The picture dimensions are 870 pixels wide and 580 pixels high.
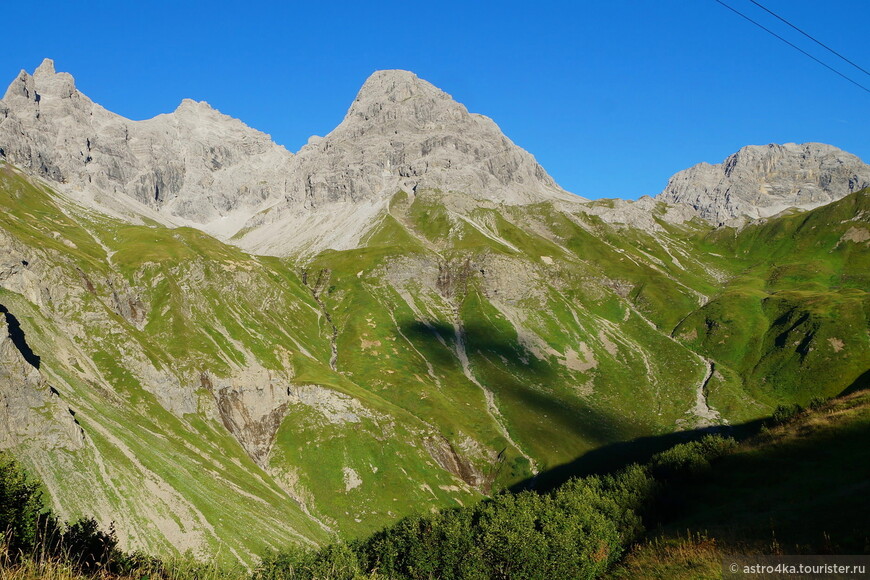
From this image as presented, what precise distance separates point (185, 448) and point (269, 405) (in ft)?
143

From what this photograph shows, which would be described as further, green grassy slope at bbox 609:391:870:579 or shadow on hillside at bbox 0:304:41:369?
shadow on hillside at bbox 0:304:41:369

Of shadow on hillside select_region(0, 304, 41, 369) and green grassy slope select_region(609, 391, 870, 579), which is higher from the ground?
green grassy slope select_region(609, 391, 870, 579)

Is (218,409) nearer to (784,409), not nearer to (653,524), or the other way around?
(653,524)

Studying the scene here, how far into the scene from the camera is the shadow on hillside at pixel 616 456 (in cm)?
17050

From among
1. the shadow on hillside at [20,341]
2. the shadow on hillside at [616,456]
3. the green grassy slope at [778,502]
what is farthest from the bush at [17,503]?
the shadow on hillside at [616,456]

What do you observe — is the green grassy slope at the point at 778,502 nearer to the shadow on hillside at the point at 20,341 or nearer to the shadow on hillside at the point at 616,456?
the shadow on hillside at the point at 616,456

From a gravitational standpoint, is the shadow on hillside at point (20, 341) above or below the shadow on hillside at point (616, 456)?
below

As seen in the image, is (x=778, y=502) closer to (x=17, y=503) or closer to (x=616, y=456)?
(x=17, y=503)

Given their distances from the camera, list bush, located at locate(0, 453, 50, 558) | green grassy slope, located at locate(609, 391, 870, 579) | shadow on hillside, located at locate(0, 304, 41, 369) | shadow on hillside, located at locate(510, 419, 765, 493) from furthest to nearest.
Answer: shadow on hillside, located at locate(510, 419, 765, 493) → shadow on hillside, located at locate(0, 304, 41, 369) → green grassy slope, located at locate(609, 391, 870, 579) → bush, located at locate(0, 453, 50, 558)

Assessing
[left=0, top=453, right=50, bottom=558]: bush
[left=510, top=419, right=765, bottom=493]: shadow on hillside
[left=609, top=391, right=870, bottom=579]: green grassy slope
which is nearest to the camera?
[left=0, top=453, right=50, bottom=558]: bush

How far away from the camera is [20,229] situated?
198625 millimetres

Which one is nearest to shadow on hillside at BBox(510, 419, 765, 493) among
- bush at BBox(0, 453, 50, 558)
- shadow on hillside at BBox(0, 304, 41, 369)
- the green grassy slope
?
the green grassy slope

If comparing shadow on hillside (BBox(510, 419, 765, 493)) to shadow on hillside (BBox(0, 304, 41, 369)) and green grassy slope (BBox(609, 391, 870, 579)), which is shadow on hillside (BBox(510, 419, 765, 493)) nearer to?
green grassy slope (BBox(609, 391, 870, 579))

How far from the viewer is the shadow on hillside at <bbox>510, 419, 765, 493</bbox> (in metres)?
170
